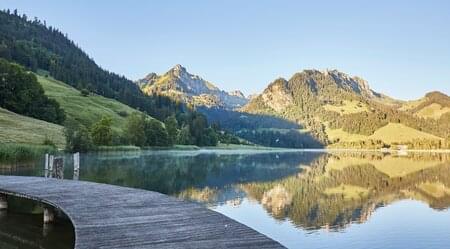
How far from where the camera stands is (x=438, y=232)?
98.1ft

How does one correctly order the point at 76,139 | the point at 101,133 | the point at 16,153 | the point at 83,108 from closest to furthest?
the point at 16,153 < the point at 76,139 < the point at 101,133 < the point at 83,108

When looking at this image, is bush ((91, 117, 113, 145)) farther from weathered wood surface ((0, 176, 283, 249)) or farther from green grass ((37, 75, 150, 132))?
weathered wood surface ((0, 176, 283, 249))

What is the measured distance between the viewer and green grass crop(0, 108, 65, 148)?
76.8m

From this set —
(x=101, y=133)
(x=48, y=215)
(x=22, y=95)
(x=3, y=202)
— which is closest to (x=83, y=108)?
(x=22, y=95)

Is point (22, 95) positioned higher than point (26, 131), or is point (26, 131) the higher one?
point (22, 95)

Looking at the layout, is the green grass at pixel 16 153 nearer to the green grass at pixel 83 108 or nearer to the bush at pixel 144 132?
the bush at pixel 144 132

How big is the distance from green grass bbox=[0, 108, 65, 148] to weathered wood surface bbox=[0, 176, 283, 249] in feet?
169

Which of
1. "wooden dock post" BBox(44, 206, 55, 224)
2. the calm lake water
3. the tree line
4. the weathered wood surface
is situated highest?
the tree line

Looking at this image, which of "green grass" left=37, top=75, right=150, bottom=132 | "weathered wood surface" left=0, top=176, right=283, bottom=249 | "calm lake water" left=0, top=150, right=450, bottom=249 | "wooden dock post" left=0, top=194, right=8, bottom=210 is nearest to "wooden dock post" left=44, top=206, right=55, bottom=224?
"calm lake water" left=0, top=150, right=450, bottom=249

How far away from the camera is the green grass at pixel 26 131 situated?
76838 mm

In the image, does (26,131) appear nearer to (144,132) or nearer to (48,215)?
(144,132)

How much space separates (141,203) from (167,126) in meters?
140

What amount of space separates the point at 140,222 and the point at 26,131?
7856 centimetres

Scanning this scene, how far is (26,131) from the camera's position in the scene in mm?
88125
